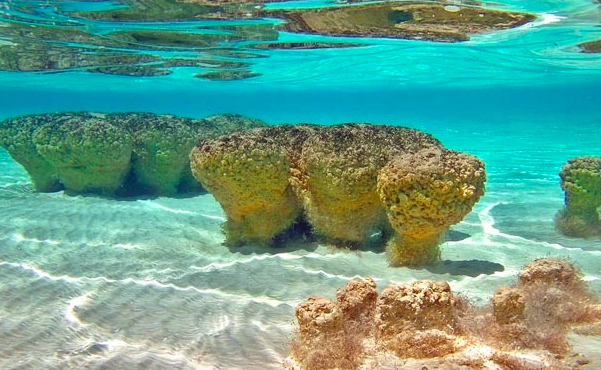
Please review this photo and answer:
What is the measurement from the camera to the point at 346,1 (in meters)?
13.2

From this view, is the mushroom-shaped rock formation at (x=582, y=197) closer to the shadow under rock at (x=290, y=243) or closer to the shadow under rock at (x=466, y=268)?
the shadow under rock at (x=466, y=268)

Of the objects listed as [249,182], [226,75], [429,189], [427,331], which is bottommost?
[427,331]

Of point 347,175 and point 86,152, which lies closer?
point 347,175

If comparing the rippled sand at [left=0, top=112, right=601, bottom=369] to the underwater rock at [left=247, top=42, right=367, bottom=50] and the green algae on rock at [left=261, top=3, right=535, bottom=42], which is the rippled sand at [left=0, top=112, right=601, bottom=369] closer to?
the green algae on rock at [left=261, top=3, right=535, bottom=42]

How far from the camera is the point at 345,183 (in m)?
6.75

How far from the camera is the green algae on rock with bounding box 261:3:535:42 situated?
14.4m

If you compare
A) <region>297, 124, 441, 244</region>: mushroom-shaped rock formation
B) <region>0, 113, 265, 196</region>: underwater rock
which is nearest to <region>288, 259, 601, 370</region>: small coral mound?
<region>297, 124, 441, 244</region>: mushroom-shaped rock formation

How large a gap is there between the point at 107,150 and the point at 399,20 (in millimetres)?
11027

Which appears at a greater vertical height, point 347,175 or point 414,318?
point 347,175

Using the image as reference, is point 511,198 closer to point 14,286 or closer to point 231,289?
point 231,289

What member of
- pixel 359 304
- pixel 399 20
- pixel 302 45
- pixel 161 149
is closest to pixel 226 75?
pixel 302 45

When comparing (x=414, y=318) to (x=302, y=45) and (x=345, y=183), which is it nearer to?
(x=345, y=183)

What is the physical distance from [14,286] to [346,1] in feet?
37.0

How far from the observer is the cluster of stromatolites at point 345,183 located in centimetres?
590
